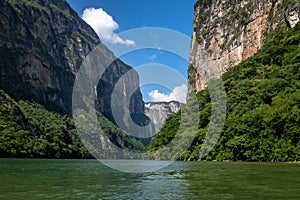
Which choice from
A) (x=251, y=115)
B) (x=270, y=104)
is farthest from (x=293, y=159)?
(x=270, y=104)

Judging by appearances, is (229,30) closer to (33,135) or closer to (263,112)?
(263,112)

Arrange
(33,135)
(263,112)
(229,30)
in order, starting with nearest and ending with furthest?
1. (263,112)
2. (229,30)
3. (33,135)

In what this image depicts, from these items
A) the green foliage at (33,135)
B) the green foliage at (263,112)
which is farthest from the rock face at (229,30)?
the green foliage at (33,135)

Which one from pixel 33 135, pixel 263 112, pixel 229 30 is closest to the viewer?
pixel 263 112

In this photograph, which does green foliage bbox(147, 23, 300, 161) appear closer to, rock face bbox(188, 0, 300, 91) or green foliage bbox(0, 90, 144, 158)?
rock face bbox(188, 0, 300, 91)

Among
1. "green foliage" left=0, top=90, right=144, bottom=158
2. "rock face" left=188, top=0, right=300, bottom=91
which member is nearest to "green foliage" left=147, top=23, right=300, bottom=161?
"rock face" left=188, top=0, right=300, bottom=91

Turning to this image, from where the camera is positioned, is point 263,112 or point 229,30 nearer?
point 263,112

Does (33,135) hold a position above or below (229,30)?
below

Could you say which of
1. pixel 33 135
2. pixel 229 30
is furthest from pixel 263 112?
pixel 33 135
